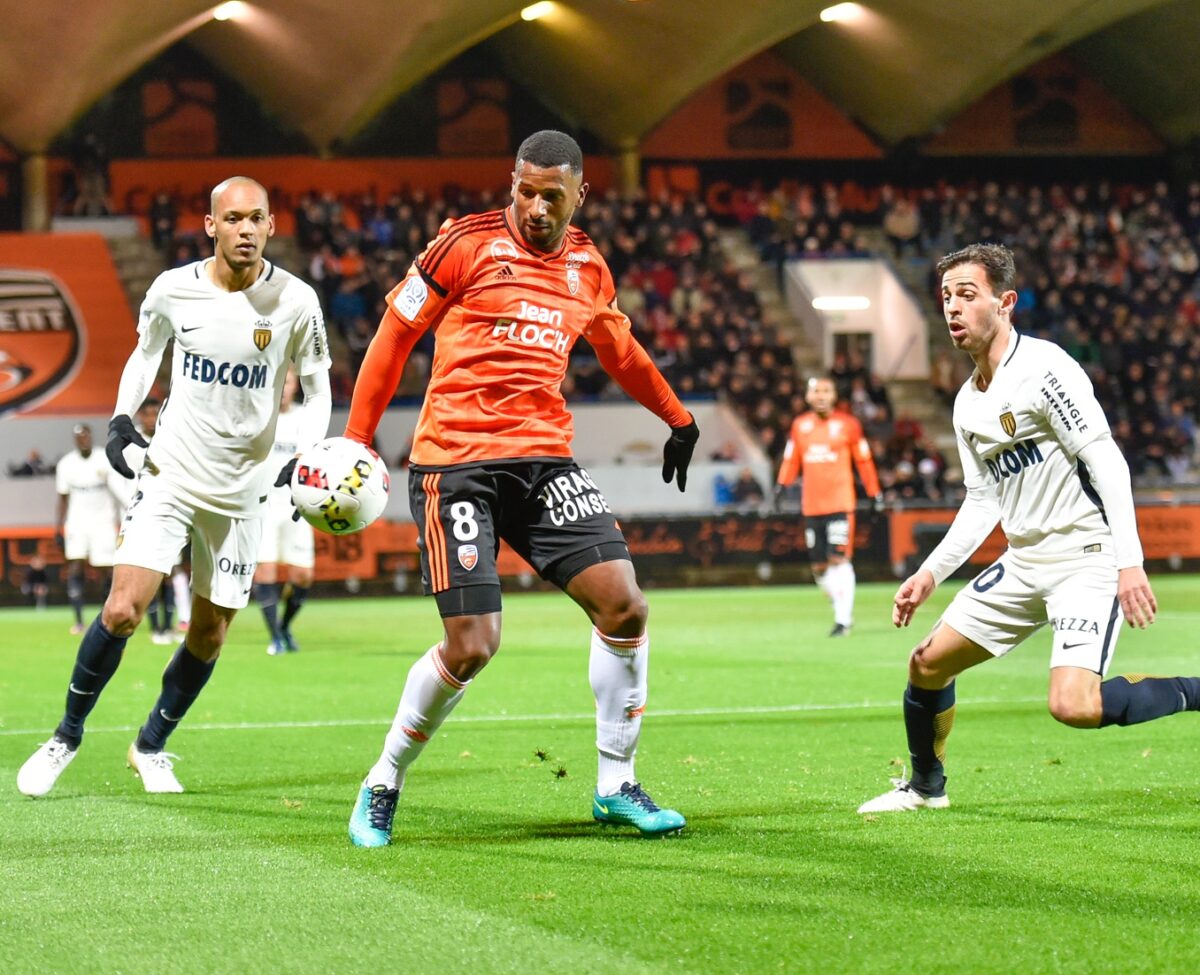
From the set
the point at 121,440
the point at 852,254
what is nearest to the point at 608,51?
the point at 852,254

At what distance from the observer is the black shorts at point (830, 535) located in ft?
59.6

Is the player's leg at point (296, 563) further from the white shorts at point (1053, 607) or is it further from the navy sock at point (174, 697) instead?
the white shorts at point (1053, 607)

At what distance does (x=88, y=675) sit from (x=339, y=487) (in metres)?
1.97

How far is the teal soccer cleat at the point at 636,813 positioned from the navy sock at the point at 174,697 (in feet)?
7.09

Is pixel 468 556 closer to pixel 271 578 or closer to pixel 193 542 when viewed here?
pixel 193 542

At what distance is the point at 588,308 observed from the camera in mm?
6531

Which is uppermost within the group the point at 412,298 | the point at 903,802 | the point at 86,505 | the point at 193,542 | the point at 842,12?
the point at 842,12

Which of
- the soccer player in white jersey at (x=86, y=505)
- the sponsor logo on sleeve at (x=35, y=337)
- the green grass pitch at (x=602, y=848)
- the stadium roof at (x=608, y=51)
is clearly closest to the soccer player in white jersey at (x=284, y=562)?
the soccer player in white jersey at (x=86, y=505)

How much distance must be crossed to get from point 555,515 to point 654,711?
16.5ft

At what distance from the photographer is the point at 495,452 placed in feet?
20.6

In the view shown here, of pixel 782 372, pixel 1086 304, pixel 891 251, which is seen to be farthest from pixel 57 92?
pixel 1086 304

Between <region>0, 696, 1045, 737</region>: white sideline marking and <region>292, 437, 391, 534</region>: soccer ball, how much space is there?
14.3 ft

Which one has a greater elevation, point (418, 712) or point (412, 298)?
point (412, 298)

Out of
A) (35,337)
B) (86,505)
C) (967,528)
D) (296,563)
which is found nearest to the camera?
(967,528)
